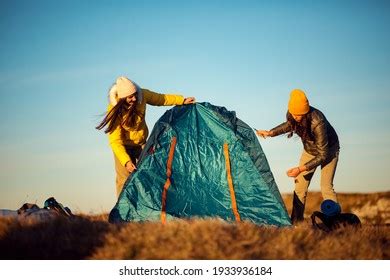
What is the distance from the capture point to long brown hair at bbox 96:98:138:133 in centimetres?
692

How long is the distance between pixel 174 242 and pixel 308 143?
3.00m

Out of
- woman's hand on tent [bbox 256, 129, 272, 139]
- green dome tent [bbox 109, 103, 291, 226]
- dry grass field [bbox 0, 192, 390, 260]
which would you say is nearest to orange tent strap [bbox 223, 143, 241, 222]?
green dome tent [bbox 109, 103, 291, 226]

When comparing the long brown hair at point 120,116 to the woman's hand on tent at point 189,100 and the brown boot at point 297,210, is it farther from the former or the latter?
the brown boot at point 297,210

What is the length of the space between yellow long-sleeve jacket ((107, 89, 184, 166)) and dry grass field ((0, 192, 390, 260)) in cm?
145

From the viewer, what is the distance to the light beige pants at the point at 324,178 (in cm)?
728

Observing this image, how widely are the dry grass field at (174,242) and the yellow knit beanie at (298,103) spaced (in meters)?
1.85

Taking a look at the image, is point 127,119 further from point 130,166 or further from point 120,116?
point 130,166

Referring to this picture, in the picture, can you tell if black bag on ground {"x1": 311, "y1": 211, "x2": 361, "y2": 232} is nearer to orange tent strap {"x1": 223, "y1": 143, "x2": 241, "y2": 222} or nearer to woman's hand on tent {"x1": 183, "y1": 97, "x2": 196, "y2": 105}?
orange tent strap {"x1": 223, "y1": 143, "x2": 241, "y2": 222}

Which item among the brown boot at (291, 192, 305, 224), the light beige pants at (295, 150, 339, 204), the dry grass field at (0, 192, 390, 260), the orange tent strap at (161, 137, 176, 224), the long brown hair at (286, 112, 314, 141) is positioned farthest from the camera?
the brown boot at (291, 192, 305, 224)

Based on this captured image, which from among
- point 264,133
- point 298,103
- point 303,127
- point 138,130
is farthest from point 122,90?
point 303,127

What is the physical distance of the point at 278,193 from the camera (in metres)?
7.14

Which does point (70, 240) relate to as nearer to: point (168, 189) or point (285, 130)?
point (168, 189)
